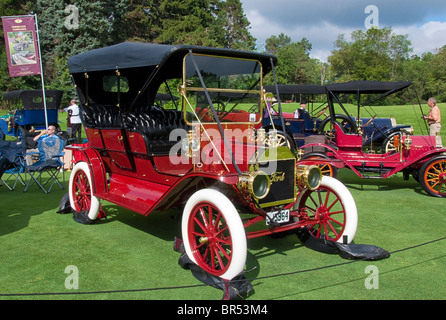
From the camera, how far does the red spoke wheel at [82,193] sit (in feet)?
17.4

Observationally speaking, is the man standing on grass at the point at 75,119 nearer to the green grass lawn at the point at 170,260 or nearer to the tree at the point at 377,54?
the green grass lawn at the point at 170,260

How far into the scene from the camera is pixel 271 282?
11.7 feet

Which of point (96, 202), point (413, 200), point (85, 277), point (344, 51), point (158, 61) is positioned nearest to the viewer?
point (85, 277)

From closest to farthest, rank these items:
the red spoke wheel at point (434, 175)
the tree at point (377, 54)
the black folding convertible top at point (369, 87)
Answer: the red spoke wheel at point (434, 175), the black folding convertible top at point (369, 87), the tree at point (377, 54)

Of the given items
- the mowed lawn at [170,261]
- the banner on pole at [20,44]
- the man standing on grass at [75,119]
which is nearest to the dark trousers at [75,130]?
the man standing on grass at [75,119]

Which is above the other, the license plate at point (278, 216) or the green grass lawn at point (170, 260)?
the license plate at point (278, 216)

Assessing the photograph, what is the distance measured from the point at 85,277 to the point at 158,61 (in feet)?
7.00

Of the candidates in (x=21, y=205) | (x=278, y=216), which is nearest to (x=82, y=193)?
(x=21, y=205)

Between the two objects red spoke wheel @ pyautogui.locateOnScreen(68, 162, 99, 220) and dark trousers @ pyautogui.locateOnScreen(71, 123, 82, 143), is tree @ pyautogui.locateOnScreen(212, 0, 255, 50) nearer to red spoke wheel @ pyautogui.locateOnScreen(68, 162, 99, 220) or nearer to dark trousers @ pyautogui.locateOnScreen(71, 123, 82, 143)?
dark trousers @ pyautogui.locateOnScreen(71, 123, 82, 143)

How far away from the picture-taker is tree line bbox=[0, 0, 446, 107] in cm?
3098

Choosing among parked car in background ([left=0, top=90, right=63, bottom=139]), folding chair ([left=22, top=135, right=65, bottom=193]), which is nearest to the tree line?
parked car in background ([left=0, top=90, right=63, bottom=139])

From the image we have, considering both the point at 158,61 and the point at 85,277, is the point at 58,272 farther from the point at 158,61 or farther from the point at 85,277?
the point at 158,61

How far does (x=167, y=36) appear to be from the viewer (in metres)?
38.8
